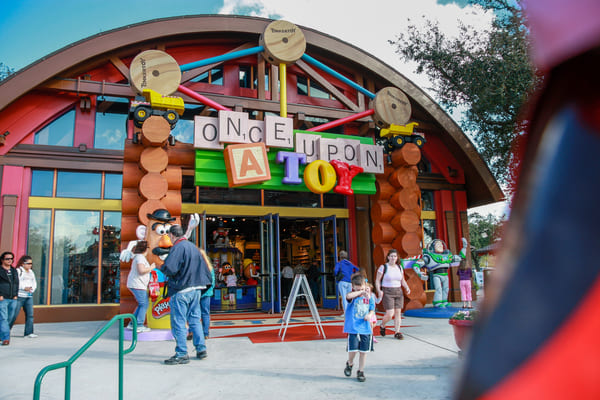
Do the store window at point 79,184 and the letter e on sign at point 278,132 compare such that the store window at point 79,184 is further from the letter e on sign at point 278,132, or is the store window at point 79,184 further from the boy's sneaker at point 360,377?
the boy's sneaker at point 360,377

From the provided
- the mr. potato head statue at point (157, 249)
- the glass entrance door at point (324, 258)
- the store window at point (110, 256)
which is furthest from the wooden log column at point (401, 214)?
the store window at point (110, 256)

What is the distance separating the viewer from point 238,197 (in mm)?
12117

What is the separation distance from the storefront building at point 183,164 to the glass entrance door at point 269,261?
1.7 inches

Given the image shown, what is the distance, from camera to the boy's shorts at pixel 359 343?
4.77 m

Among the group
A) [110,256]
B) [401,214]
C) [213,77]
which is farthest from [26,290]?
[401,214]

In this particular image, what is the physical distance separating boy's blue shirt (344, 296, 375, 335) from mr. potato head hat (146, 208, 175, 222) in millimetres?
4455

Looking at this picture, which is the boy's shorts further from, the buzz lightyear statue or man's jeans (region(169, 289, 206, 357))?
the buzz lightyear statue

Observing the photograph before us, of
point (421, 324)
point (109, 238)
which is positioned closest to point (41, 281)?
point (109, 238)

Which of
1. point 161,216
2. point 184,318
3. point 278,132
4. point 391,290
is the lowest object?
point 184,318

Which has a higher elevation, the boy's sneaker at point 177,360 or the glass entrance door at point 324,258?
the glass entrance door at point 324,258

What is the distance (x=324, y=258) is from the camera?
39.4ft

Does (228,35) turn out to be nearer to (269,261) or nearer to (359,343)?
(269,261)

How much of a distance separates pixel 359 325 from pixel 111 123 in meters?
9.31

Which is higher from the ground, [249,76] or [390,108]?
[249,76]
